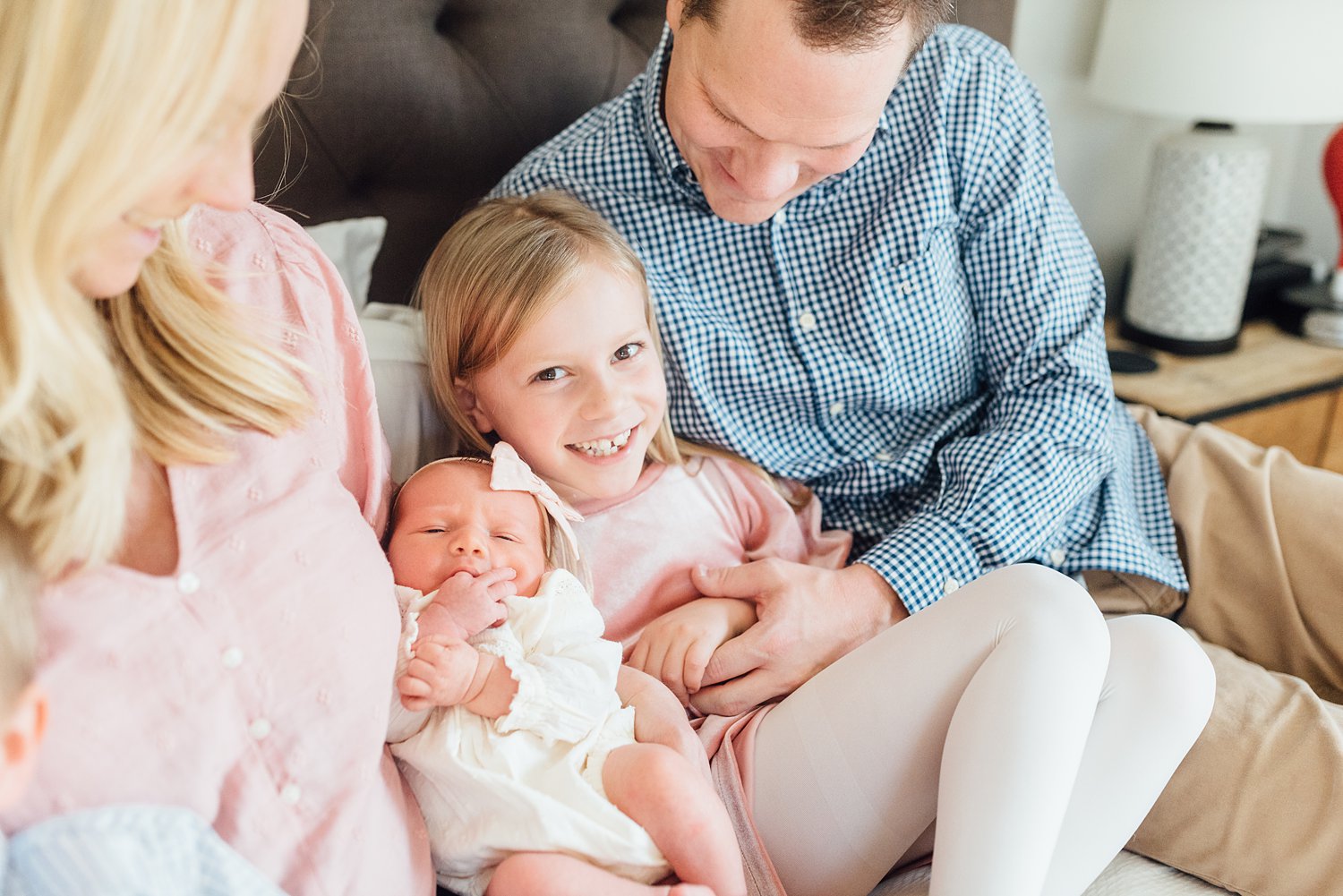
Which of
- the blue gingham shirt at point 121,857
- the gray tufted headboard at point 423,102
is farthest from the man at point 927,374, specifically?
the blue gingham shirt at point 121,857

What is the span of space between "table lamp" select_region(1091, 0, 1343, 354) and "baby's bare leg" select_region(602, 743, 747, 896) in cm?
171

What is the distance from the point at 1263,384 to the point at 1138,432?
662 millimetres

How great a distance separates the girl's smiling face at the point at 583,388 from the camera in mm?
1191

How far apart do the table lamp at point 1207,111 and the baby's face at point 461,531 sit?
1.60 metres

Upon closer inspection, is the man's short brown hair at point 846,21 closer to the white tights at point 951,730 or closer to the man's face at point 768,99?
the man's face at point 768,99

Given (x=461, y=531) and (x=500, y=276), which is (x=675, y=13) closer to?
(x=500, y=276)

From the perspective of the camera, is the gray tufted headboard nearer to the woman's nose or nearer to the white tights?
the woman's nose

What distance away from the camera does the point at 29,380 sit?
0.65 metres

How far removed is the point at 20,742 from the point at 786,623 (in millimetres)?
746

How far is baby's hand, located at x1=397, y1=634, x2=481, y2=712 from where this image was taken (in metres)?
0.91

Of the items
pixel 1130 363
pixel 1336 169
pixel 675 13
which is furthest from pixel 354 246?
pixel 1336 169

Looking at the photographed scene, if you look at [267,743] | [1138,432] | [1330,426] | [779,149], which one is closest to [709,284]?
[779,149]

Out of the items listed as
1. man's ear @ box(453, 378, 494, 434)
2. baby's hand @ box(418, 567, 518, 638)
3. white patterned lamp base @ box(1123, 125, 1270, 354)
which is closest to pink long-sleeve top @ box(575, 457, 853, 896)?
man's ear @ box(453, 378, 494, 434)

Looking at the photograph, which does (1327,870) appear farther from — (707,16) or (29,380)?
(29,380)
